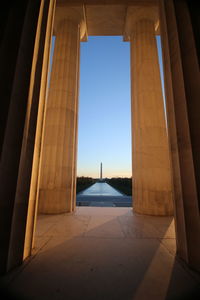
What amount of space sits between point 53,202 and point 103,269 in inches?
223

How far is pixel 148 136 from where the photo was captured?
8.46 m

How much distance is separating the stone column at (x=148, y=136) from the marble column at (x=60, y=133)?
13.4 feet

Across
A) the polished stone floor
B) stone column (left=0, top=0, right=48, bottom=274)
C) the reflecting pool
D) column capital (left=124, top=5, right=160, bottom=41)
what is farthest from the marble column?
the reflecting pool

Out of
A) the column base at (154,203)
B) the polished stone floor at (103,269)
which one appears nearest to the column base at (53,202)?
the polished stone floor at (103,269)

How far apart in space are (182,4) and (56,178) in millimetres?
8865

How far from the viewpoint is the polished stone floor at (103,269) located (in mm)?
2307

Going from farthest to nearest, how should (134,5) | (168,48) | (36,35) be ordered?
(134,5) → (168,48) → (36,35)

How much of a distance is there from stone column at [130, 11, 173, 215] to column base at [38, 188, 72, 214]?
413 cm

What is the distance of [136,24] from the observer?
10.8 m

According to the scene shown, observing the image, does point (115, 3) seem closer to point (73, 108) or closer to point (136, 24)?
point (136, 24)

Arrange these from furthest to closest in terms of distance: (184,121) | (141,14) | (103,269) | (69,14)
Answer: (69,14) < (141,14) < (184,121) < (103,269)

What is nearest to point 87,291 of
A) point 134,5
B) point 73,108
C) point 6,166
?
point 6,166

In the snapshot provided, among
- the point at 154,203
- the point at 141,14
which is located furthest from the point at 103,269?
the point at 141,14

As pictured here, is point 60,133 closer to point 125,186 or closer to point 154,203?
point 154,203
